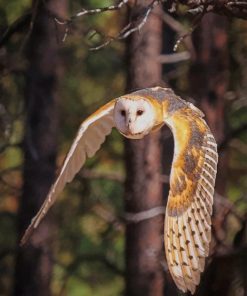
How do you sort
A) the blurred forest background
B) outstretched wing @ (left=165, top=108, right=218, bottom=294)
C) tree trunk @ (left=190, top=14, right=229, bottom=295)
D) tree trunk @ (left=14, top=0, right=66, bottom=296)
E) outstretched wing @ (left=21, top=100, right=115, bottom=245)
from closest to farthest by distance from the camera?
outstretched wing @ (left=165, top=108, right=218, bottom=294) → outstretched wing @ (left=21, top=100, right=115, bottom=245) → the blurred forest background → tree trunk @ (left=14, top=0, right=66, bottom=296) → tree trunk @ (left=190, top=14, right=229, bottom=295)

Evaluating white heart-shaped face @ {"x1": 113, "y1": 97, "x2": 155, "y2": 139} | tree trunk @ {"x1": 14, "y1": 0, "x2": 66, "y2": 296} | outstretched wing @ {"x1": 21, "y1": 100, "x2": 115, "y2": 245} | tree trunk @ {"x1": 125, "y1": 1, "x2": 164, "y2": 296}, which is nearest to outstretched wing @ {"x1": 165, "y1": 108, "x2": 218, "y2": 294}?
white heart-shaped face @ {"x1": 113, "y1": 97, "x2": 155, "y2": 139}

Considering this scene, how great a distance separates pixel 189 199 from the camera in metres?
5.73

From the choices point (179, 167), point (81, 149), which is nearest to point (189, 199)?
point (179, 167)

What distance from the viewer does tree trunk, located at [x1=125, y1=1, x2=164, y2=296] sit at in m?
9.66

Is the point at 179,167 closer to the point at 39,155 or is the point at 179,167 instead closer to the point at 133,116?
the point at 133,116

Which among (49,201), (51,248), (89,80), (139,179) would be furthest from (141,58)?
→ (89,80)

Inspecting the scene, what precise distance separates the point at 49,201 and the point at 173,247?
2.54ft

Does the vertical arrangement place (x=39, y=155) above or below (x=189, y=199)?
below

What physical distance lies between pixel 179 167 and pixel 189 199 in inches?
6.6

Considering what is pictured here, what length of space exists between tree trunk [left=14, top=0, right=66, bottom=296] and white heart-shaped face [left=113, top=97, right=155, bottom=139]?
4935 millimetres

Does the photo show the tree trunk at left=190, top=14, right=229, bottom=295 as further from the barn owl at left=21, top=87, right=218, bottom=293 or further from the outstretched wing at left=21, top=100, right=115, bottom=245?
the barn owl at left=21, top=87, right=218, bottom=293

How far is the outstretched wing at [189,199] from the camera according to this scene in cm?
540

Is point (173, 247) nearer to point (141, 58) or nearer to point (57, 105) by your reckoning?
point (141, 58)

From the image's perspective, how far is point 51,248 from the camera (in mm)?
11656
